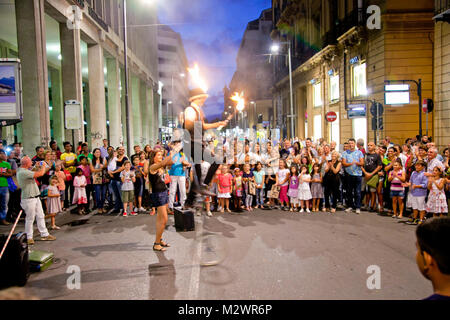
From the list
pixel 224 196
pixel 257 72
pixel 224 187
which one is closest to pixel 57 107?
pixel 224 187

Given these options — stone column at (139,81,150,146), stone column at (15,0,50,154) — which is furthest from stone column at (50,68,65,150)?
stone column at (139,81,150,146)

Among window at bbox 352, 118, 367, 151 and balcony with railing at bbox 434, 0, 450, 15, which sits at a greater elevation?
balcony with railing at bbox 434, 0, 450, 15

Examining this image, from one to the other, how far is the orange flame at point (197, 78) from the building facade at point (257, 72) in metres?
40.7

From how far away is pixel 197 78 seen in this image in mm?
7031

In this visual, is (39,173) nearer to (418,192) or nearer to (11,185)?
(11,185)

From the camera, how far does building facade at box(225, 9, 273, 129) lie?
2502 inches

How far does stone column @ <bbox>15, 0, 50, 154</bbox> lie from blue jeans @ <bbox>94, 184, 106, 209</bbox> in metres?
5.07

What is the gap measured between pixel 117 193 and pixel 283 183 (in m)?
5.39

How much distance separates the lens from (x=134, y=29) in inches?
1499

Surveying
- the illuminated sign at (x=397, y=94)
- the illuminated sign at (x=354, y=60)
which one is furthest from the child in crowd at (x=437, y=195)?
the illuminated sign at (x=354, y=60)

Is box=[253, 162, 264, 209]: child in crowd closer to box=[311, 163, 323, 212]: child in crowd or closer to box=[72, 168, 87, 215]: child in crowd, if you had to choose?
box=[311, 163, 323, 212]: child in crowd

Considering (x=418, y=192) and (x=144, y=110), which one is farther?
(x=144, y=110)
